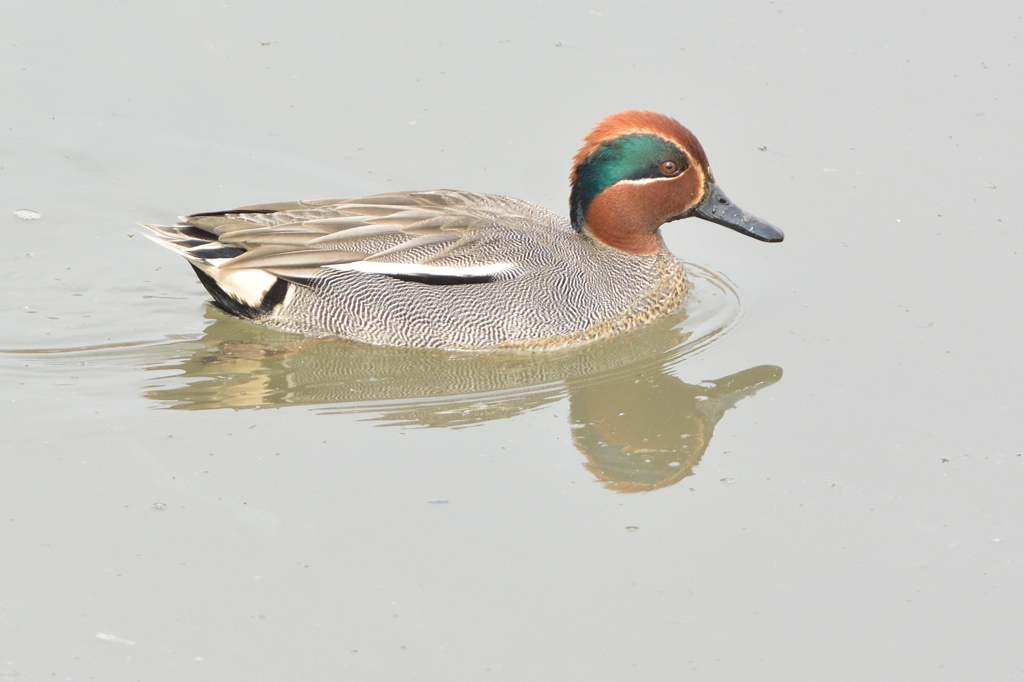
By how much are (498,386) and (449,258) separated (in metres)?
0.88

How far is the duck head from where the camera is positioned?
7.72 metres

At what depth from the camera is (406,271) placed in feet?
25.2

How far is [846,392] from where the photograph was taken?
7.17 m

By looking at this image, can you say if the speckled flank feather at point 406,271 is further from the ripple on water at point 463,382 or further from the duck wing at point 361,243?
the ripple on water at point 463,382

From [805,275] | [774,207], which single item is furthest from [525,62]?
[805,275]

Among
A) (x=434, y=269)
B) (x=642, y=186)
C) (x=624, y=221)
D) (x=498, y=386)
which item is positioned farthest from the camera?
(x=624, y=221)

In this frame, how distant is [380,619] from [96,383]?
2759 mm

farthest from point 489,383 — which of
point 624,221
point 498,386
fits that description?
point 624,221

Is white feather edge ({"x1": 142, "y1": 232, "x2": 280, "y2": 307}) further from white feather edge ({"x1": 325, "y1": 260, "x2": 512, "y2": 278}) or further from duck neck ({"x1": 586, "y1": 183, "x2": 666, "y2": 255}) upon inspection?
duck neck ({"x1": 586, "y1": 183, "x2": 666, "y2": 255})

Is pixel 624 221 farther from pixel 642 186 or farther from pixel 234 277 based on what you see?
pixel 234 277

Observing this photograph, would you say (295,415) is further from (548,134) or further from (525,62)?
(525,62)

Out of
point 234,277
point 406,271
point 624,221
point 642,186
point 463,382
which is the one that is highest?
point 642,186

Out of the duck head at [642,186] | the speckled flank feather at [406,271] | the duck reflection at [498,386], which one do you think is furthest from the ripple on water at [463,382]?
the duck head at [642,186]

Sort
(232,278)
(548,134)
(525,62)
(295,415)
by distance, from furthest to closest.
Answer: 1. (525,62)
2. (548,134)
3. (232,278)
4. (295,415)
